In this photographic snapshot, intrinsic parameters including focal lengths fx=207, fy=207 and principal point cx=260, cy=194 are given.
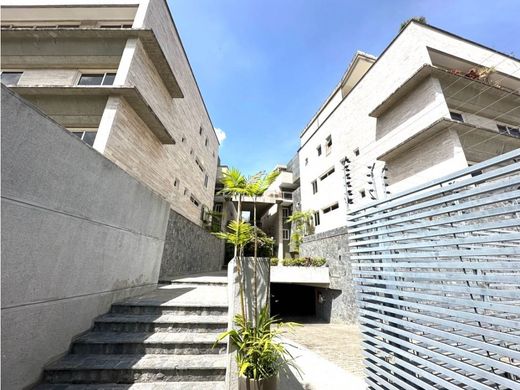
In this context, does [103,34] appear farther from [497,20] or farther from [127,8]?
[497,20]

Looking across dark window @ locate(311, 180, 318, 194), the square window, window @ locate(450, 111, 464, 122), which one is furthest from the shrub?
the square window

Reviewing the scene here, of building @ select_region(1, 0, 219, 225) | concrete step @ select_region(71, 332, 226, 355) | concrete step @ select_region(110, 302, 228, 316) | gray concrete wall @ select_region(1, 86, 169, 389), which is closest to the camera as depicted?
gray concrete wall @ select_region(1, 86, 169, 389)

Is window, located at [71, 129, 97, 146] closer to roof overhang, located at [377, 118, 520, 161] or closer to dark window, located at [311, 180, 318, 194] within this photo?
roof overhang, located at [377, 118, 520, 161]

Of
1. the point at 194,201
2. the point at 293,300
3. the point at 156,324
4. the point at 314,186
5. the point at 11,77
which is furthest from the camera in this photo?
the point at 314,186

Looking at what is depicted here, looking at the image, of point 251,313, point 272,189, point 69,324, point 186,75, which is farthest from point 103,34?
point 272,189

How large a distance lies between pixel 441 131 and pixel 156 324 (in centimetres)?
1016

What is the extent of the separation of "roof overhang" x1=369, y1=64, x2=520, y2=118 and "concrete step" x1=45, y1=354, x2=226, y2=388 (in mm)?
10608

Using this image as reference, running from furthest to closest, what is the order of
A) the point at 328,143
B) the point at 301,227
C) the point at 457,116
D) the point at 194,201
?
the point at 301,227 < the point at 328,143 < the point at 194,201 < the point at 457,116

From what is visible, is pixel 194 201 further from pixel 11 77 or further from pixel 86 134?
pixel 11 77

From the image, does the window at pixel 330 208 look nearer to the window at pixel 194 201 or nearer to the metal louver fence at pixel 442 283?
the window at pixel 194 201

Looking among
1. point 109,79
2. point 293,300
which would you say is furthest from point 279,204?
point 109,79

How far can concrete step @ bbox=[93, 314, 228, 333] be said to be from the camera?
117 inches

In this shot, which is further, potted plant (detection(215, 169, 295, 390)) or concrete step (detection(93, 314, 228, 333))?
concrete step (detection(93, 314, 228, 333))

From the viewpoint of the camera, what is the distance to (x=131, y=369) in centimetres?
240
